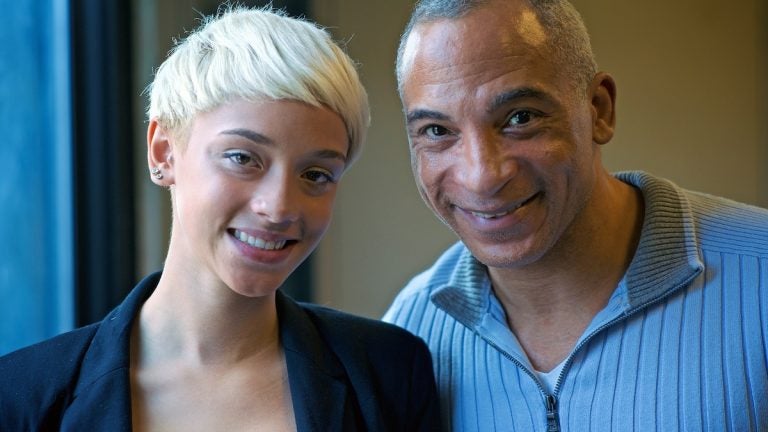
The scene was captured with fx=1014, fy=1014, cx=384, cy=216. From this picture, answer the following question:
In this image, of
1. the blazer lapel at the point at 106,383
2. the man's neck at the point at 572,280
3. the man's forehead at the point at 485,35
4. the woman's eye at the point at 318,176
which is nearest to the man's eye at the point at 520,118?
the man's forehead at the point at 485,35

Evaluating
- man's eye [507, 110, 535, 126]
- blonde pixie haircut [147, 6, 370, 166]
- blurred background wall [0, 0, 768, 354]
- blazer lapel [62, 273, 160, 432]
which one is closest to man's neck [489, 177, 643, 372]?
man's eye [507, 110, 535, 126]

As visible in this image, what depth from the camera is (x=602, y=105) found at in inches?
75.4

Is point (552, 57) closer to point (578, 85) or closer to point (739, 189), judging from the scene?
point (578, 85)

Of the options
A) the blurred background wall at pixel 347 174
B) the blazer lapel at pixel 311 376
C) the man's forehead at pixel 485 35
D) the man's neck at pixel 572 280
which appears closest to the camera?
the blazer lapel at pixel 311 376

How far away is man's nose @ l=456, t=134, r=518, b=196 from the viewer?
5.62 feet

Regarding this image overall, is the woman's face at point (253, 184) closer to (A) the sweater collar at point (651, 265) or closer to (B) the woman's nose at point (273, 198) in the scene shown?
(B) the woman's nose at point (273, 198)

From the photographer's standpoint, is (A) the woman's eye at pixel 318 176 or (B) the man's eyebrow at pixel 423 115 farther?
(B) the man's eyebrow at pixel 423 115

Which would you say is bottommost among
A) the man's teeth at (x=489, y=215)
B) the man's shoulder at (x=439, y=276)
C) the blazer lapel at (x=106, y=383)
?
the blazer lapel at (x=106, y=383)

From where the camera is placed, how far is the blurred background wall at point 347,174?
242 cm

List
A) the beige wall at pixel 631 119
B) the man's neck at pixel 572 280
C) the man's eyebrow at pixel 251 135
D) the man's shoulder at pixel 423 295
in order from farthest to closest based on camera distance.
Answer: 1. the beige wall at pixel 631 119
2. the man's shoulder at pixel 423 295
3. the man's neck at pixel 572 280
4. the man's eyebrow at pixel 251 135

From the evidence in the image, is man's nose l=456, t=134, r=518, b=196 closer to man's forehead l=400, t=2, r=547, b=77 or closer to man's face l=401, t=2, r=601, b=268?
man's face l=401, t=2, r=601, b=268

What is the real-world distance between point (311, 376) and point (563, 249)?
53 cm

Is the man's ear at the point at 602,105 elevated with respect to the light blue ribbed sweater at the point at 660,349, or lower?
elevated

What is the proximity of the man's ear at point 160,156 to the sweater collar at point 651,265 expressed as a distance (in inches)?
24.5
